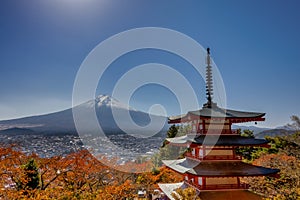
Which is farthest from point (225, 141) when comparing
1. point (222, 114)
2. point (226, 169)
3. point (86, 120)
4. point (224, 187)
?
point (86, 120)

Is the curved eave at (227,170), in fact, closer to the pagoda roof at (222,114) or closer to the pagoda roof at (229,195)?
the pagoda roof at (229,195)

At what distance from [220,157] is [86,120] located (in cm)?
4683

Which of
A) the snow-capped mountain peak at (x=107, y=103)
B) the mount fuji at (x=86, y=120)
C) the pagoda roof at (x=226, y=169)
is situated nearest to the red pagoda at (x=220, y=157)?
the pagoda roof at (x=226, y=169)

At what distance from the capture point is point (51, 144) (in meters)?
26.9

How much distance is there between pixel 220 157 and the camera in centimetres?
1023

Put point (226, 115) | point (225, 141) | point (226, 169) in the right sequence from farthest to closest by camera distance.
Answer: point (226, 115) < point (225, 141) < point (226, 169)

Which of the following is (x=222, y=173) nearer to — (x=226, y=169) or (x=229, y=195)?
(x=226, y=169)

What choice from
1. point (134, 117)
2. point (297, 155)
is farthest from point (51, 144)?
point (134, 117)

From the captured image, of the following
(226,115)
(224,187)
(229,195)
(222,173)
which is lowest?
(229,195)

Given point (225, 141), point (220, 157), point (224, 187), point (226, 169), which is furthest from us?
point (220, 157)

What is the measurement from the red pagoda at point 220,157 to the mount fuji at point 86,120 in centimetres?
3000

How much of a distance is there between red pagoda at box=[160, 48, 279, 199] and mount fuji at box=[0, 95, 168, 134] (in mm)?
29995

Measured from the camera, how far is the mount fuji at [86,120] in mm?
42963

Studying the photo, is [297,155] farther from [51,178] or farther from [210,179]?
[51,178]
